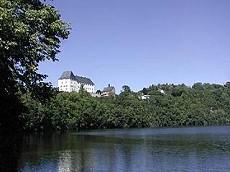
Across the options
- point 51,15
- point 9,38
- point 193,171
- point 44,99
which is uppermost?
point 51,15

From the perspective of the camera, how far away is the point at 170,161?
178 feet

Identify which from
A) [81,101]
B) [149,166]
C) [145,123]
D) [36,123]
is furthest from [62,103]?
[149,166]

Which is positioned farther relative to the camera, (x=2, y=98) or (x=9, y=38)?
(x=2, y=98)

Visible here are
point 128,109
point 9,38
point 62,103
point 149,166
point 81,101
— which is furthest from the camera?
point 128,109

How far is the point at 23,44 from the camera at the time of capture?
19.0 meters

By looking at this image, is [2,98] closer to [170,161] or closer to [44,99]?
[44,99]

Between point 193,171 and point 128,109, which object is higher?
point 128,109

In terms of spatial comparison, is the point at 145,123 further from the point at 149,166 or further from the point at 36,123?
the point at 149,166

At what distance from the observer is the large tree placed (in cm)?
1747

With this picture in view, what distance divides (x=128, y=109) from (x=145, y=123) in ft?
48.7

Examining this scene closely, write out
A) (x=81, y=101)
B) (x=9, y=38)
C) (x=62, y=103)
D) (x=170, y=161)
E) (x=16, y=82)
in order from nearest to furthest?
(x=9, y=38)
(x=16, y=82)
(x=170, y=161)
(x=62, y=103)
(x=81, y=101)

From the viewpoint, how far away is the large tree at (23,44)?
57.3 feet

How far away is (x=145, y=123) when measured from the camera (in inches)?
7805

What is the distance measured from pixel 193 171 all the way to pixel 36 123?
84.6 metres
